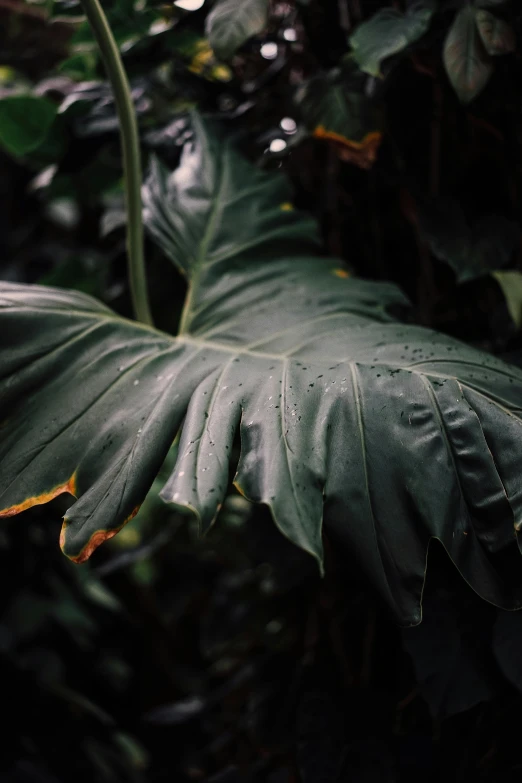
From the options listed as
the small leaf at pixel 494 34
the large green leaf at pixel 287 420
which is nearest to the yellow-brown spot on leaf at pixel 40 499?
the large green leaf at pixel 287 420

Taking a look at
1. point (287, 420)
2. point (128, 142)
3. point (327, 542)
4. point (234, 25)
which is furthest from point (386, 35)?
point (327, 542)

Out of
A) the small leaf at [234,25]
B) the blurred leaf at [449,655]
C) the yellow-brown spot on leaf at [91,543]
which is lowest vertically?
the blurred leaf at [449,655]

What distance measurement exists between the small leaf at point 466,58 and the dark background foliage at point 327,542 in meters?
0.06

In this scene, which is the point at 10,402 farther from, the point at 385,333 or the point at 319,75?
the point at 319,75

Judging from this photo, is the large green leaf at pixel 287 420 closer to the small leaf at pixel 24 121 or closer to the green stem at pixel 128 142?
the green stem at pixel 128 142

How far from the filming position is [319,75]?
1.04m

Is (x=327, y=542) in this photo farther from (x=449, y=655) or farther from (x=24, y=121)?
(x=24, y=121)

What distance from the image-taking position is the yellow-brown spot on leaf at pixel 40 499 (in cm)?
65

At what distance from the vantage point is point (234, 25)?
950 mm

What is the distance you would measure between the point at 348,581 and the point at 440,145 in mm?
719

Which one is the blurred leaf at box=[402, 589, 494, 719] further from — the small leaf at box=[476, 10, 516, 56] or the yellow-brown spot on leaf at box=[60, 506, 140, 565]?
the small leaf at box=[476, 10, 516, 56]

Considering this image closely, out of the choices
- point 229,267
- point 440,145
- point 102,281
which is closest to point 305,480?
point 229,267

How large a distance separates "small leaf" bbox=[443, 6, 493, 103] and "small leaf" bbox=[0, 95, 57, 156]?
64 cm

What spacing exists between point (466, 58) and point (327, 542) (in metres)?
0.70
